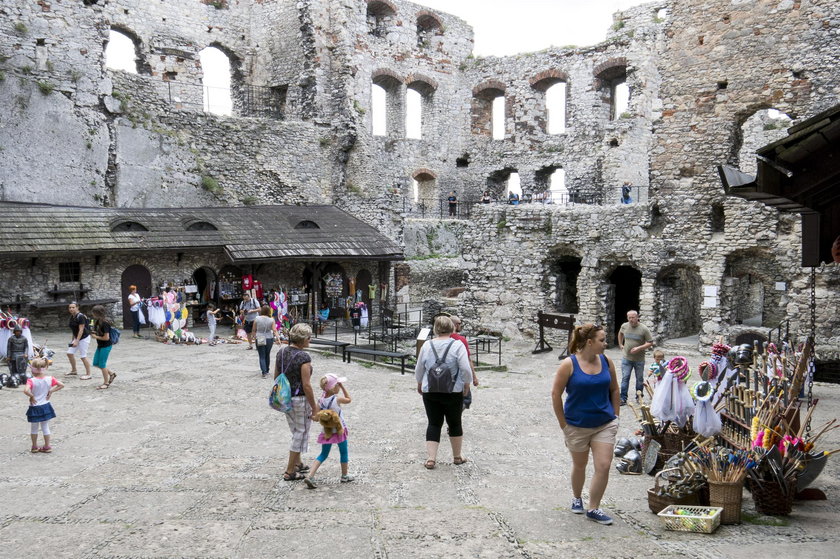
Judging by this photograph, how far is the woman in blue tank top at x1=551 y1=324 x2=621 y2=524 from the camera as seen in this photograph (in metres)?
5.70

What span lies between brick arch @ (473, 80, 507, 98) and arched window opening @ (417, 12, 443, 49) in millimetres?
2724

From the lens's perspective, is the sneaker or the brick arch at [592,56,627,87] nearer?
the sneaker

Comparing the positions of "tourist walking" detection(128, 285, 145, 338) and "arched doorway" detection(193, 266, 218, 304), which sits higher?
"arched doorway" detection(193, 266, 218, 304)

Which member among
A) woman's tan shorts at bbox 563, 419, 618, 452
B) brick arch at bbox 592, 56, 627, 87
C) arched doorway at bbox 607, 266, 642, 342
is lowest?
woman's tan shorts at bbox 563, 419, 618, 452

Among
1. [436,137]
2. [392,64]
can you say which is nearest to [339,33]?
[392,64]

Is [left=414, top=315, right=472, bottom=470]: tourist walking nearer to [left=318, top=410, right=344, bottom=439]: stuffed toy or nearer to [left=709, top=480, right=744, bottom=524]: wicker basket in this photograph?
[left=318, top=410, right=344, bottom=439]: stuffed toy

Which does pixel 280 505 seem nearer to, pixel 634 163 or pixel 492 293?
pixel 492 293

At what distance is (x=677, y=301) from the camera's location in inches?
707

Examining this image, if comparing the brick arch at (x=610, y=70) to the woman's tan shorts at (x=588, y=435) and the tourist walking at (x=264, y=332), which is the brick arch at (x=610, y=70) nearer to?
the tourist walking at (x=264, y=332)

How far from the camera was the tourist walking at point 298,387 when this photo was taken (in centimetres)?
667

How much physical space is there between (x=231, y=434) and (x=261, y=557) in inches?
146

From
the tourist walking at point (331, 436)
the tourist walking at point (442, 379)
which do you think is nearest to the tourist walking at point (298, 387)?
the tourist walking at point (331, 436)

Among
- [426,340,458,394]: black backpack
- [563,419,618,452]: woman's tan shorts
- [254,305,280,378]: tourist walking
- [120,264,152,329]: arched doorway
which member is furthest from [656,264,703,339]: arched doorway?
[120,264,152,329]: arched doorway

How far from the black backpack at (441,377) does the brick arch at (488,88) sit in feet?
81.7
